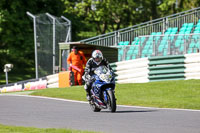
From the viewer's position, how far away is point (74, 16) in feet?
142

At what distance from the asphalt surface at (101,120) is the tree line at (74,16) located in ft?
77.7

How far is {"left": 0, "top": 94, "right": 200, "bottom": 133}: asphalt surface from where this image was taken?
8.80 metres

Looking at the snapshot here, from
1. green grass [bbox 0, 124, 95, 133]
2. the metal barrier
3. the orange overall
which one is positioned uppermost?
the metal barrier

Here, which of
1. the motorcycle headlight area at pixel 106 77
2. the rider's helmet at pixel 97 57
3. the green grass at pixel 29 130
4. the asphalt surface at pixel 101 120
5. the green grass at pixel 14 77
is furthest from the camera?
the green grass at pixel 14 77

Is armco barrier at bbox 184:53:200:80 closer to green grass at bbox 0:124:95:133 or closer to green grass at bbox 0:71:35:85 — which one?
green grass at bbox 0:124:95:133

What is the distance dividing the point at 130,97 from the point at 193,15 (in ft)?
37.6

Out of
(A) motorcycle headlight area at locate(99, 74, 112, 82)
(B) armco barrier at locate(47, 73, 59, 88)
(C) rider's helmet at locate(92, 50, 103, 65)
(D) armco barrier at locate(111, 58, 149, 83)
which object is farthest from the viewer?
(B) armco barrier at locate(47, 73, 59, 88)

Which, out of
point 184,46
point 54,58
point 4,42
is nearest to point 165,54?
point 184,46

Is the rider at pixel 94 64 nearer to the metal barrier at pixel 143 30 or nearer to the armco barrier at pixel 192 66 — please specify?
the armco barrier at pixel 192 66

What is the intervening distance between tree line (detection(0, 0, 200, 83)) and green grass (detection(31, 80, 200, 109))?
1815 centimetres

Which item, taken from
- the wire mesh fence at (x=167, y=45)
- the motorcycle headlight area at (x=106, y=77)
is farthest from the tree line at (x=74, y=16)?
the motorcycle headlight area at (x=106, y=77)

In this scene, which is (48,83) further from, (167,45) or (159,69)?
(167,45)

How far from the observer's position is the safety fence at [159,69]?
1983 cm

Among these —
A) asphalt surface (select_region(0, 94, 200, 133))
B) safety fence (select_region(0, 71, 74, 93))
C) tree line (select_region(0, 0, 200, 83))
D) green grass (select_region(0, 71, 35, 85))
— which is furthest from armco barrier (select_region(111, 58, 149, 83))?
green grass (select_region(0, 71, 35, 85))
